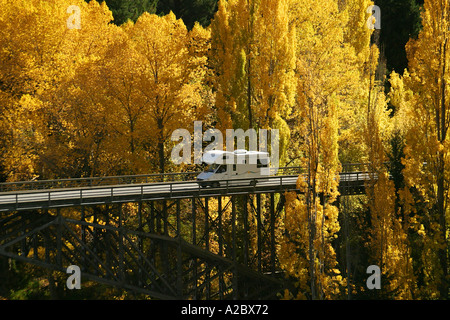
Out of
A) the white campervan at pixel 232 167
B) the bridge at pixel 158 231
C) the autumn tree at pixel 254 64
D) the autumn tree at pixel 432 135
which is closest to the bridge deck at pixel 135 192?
the bridge at pixel 158 231

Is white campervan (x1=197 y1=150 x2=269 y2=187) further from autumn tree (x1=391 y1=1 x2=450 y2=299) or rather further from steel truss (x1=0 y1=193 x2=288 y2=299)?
autumn tree (x1=391 y1=1 x2=450 y2=299)

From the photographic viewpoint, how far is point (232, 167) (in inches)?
1336

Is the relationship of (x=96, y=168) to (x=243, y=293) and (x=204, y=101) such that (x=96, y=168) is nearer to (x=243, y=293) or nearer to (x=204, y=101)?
(x=204, y=101)

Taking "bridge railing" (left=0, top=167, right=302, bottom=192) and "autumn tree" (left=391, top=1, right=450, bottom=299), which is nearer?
"autumn tree" (left=391, top=1, right=450, bottom=299)

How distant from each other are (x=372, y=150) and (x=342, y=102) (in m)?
13.1

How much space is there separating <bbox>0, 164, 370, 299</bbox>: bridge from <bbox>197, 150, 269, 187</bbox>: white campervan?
0.40 metres

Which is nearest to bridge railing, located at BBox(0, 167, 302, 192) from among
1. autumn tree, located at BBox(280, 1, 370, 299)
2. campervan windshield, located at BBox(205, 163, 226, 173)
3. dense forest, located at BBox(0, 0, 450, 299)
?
dense forest, located at BBox(0, 0, 450, 299)

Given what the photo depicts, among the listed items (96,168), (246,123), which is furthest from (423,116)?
(96,168)

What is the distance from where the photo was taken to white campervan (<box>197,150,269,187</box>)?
33.1m

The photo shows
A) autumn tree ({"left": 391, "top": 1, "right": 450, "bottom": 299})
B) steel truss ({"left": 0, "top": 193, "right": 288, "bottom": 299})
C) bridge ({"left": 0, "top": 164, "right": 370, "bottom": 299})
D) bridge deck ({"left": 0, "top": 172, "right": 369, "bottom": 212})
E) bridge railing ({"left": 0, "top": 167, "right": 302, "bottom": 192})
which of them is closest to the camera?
autumn tree ({"left": 391, "top": 1, "right": 450, "bottom": 299})

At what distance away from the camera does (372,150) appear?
3158cm

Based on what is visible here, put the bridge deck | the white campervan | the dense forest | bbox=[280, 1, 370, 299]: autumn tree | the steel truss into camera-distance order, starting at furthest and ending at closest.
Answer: the white campervan
the dense forest
the steel truss
the bridge deck
bbox=[280, 1, 370, 299]: autumn tree

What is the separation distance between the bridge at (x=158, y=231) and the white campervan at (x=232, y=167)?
1.30ft

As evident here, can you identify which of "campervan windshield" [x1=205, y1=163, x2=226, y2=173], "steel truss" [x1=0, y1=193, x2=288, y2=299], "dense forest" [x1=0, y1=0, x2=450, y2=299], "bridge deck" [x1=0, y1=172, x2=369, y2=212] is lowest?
"steel truss" [x1=0, y1=193, x2=288, y2=299]
